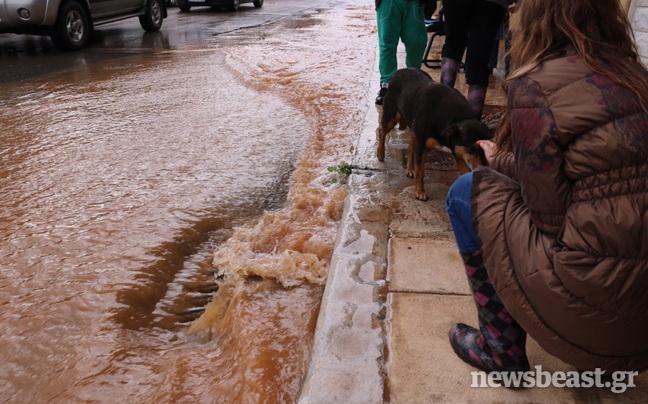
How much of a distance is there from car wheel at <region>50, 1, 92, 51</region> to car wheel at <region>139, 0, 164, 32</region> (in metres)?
2.30

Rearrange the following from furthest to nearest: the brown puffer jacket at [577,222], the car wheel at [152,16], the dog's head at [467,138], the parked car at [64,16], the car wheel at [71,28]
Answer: the car wheel at [152,16] → the car wheel at [71,28] → the parked car at [64,16] → the dog's head at [467,138] → the brown puffer jacket at [577,222]

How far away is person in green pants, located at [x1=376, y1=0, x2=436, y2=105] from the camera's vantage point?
5031 millimetres

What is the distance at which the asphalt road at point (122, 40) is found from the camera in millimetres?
8750

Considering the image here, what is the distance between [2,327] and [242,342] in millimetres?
1337

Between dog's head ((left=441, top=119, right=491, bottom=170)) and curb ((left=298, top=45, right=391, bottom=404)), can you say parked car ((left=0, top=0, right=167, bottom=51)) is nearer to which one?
curb ((left=298, top=45, right=391, bottom=404))

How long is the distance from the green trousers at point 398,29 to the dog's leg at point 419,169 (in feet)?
6.04

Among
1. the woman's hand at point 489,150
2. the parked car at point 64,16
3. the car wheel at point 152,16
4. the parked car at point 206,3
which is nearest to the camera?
the woman's hand at point 489,150

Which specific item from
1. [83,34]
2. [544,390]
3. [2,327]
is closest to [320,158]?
[2,327]

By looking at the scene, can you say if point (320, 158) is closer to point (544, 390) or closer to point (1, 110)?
point (544, 390)

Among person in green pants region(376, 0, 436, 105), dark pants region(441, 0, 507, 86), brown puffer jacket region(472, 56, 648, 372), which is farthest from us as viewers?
person in green pants region(376, 0, 436, 105)

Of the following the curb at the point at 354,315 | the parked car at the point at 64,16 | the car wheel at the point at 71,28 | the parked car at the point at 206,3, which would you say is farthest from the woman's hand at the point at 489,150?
the parked car at the point at 206,3

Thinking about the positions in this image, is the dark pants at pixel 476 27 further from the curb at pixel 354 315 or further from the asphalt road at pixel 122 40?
the asphalt road at pixel 122 40

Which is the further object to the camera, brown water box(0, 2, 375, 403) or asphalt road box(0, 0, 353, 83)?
asphalt road box(0, 0, 353, 83)

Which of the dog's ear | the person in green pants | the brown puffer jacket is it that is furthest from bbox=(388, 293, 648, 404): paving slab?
the person in green pants
